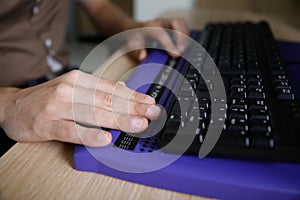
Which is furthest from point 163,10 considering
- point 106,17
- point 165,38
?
point 165,38

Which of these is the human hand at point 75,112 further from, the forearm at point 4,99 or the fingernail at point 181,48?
the fingernail at point 181,48

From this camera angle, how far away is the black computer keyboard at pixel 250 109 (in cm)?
31

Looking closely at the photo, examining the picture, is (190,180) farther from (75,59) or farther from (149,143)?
(75,59)

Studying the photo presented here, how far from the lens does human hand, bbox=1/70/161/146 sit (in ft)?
1.15

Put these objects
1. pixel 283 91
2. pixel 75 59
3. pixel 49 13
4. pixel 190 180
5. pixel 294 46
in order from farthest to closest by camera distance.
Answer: pixel 75 59
pixel 49 13
pixel 294 46
pixel 283 91
pixel 190 180

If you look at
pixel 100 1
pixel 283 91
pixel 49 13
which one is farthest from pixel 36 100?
pixel 100 1

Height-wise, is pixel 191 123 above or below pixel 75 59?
above

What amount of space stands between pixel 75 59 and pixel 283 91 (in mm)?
2248

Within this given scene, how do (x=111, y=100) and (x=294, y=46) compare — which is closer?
(x=111, y=100)

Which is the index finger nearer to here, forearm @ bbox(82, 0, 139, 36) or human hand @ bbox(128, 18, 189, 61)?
human hand @ bbox(128, 18, 189, 61)

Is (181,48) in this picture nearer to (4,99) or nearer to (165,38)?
(165,38)

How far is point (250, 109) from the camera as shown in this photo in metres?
0.36

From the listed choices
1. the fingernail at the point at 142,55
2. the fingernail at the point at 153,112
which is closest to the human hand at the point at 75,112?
the fingernail at the point at 153,112

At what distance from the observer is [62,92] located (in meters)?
0.38
